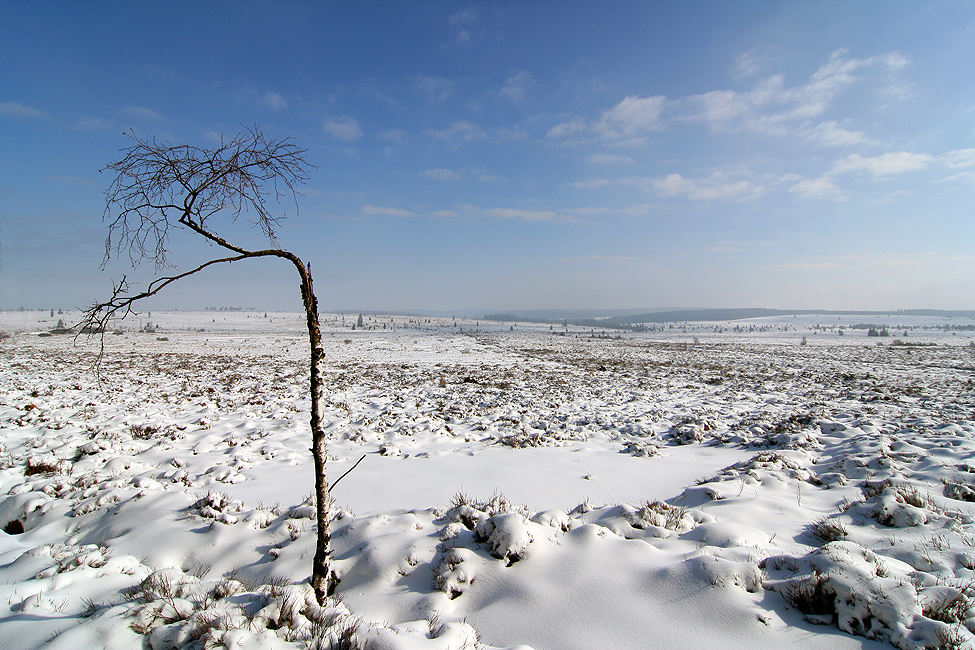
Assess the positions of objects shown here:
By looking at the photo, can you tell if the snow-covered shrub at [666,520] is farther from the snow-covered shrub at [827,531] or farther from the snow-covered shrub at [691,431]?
the snow-covered shrub at [691,431]

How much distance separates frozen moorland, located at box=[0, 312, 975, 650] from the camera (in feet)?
9.46

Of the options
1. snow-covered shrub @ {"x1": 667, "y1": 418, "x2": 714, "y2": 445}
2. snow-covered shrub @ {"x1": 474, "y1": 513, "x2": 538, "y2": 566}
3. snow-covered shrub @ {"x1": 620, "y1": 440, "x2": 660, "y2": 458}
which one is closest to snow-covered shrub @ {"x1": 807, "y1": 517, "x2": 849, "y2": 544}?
snow-covered shrub @ {"x1": 474, "y1": 513, "x2": 538, "y2": 566}

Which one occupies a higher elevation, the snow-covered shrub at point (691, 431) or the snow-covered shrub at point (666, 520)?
the snow-covered shrub at point (666, 520)

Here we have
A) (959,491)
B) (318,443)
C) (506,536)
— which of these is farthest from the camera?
(959,491)

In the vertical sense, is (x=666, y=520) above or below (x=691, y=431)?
above

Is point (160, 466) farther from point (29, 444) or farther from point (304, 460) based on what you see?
point (29, 444)

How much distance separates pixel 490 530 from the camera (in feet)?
13.8

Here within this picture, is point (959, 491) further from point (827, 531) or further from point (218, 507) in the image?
point (218, 507)

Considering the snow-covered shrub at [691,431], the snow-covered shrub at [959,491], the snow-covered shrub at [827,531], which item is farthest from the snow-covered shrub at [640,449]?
the snow-covered shrub at [959,491]

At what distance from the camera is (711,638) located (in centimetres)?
285

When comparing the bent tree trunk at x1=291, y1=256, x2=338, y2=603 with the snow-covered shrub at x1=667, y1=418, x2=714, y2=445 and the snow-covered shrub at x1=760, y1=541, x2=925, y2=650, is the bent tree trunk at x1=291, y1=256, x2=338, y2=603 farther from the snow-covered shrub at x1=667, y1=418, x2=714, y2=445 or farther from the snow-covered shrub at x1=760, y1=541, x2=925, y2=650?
the snow-covered shrub at x1=667, y1=418, x2=714, y2=445

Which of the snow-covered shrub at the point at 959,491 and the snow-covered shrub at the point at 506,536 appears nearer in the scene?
the snow-covered shrub at the point at 506,536

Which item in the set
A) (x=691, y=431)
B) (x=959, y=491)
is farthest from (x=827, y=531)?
(x=691, y=431)

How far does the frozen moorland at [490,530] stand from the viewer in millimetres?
2883
